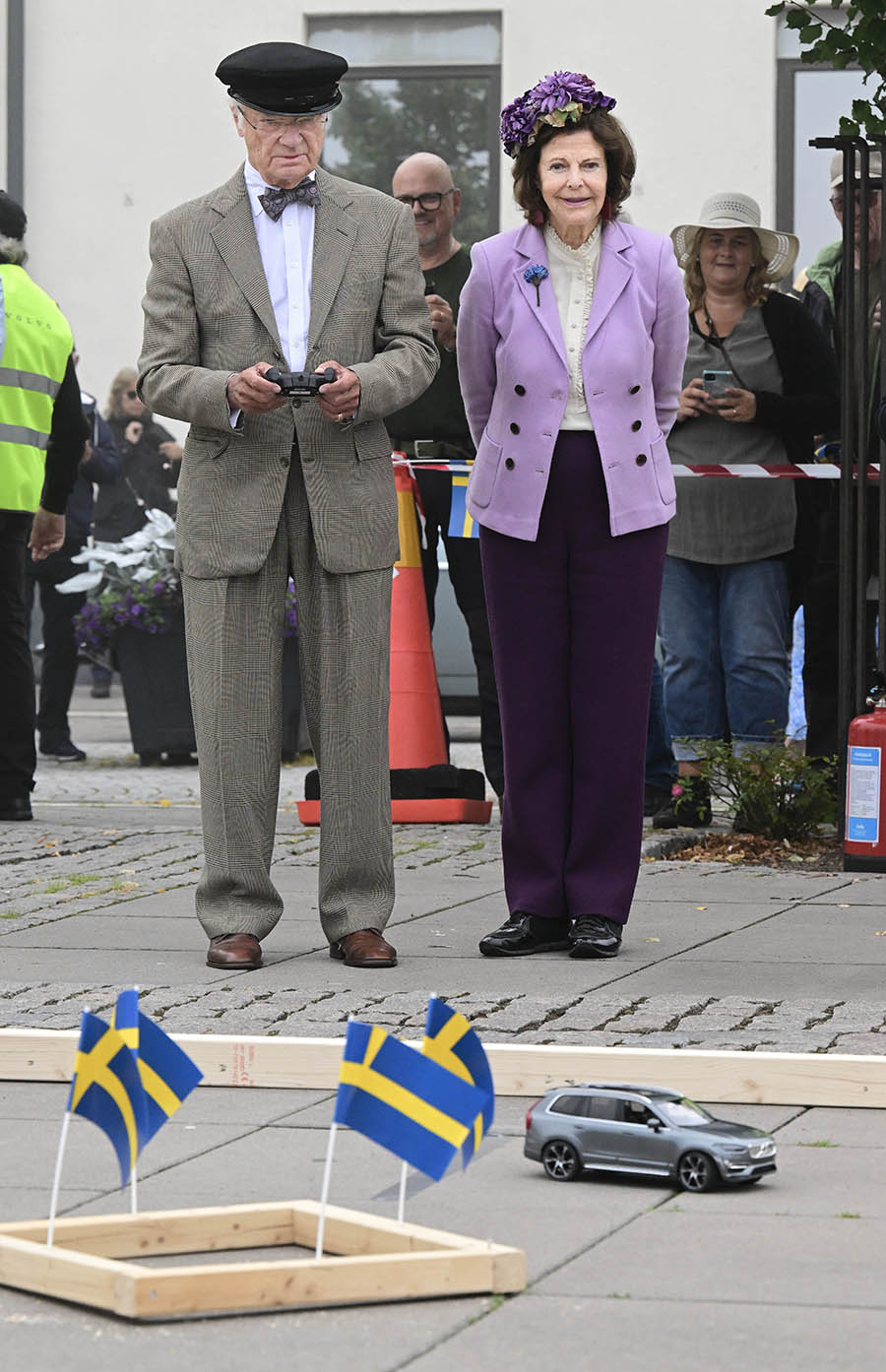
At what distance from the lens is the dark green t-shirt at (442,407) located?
921cm

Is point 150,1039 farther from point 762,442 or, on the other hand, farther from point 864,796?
point 762,442

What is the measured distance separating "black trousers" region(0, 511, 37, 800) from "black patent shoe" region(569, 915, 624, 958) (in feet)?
11.7

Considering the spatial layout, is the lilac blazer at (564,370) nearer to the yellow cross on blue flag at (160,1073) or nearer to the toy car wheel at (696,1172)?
the toy car wheel at (696,1172)

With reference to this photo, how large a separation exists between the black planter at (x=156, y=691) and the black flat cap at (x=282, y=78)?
6.47m

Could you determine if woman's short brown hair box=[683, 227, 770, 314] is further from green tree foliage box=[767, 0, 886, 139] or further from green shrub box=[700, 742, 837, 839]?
green shrub box=[700, 742, 837, 839]

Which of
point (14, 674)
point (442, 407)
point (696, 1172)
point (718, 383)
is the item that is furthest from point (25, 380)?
point (696, 1172)

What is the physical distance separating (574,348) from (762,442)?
9.23 ft

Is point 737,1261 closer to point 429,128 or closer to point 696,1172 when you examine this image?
point 696,1172

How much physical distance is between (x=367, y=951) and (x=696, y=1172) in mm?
2166

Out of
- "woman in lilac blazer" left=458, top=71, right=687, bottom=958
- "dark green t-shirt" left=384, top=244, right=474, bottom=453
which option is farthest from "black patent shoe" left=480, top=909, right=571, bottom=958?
"dark green t-shirt" left=384, top=244, right=474, bottom=453

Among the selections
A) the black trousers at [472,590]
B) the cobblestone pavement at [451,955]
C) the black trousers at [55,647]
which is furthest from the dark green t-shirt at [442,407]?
the black trousers at [55,647]


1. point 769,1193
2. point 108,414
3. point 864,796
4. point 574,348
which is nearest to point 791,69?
point 108,414

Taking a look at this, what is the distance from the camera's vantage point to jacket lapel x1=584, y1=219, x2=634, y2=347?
20.5ft

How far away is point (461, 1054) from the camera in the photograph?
3.49m
